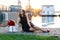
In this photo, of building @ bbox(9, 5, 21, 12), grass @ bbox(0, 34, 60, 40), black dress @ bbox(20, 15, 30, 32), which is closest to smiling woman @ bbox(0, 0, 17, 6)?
building @ bbox(9, 5, 21, 12)

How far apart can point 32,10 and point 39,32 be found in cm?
121

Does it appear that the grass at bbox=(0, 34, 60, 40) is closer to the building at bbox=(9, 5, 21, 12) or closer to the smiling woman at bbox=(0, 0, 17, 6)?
the building at bbox=(9, 5, 21, 12)

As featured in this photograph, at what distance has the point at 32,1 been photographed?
14969 mm

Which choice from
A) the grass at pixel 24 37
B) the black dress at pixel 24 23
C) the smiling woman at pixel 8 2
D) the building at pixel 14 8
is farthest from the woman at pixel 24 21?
the grass at pixel 24 37

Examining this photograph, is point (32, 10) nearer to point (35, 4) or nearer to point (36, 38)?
point (35, 4)

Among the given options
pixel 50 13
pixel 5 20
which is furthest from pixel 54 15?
pixel 5 20

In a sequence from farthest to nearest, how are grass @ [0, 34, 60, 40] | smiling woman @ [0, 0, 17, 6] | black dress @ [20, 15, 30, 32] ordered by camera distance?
smiling woman @ [0, 0, 17, 6]
black dress @ [20, 15, 30, 32]
grass @ [0, 34, 60, 40]

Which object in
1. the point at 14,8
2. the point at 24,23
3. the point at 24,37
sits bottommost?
the point at 24,37

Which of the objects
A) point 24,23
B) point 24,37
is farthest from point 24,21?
point 24,37

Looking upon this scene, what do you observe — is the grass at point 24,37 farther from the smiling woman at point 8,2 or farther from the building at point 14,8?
the smiling woman at point 8,2

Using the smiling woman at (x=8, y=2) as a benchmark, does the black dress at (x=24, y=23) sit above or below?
below

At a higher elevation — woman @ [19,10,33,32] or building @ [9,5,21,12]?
building @ [9,5,21,12]

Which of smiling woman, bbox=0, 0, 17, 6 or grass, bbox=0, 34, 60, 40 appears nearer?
grass, bbox=0, 34, 60, 40

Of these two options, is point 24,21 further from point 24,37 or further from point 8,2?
point 24,37
